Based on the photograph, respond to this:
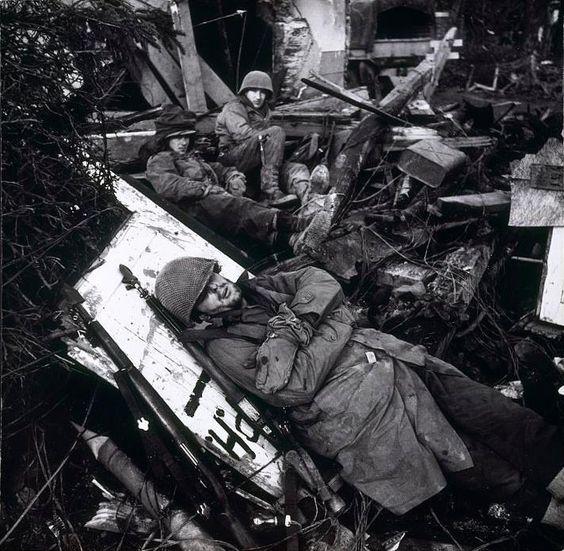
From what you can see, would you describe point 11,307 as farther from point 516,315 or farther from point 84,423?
point 516,315

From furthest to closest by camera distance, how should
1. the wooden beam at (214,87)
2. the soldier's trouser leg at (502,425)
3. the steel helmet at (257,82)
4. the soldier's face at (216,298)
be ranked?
the wooden beam at (214,87)
the steel helmet at (257,82)
the soldier's face at (216,298)
the soldier's trouser leg at (502,425)

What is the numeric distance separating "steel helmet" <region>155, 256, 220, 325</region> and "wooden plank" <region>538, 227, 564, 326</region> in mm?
2839

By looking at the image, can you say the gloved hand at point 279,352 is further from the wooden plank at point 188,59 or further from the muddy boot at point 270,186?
the wooden plank at point 188,59

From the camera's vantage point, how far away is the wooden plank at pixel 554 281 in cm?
371

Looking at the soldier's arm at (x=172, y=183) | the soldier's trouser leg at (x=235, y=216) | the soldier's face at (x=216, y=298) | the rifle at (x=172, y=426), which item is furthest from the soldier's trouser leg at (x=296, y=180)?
the rifle at (x=172, y=426)

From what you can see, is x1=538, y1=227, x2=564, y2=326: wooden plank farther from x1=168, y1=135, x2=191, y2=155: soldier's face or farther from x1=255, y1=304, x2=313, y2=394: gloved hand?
x1=168, y1=135, x2=191, y2=155: soldier's face

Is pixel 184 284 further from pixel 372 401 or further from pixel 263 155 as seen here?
pixel 263 155

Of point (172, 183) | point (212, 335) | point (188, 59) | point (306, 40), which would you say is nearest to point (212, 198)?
point (172, 183)

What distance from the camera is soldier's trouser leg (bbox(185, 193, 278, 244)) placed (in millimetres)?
4430

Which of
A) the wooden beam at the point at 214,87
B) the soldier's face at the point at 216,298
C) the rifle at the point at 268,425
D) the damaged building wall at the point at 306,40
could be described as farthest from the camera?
the damaged building wall at the point at 306,40

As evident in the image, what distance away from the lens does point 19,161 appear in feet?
9.69

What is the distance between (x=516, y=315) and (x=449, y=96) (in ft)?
29.2

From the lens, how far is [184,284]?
2.96 metres

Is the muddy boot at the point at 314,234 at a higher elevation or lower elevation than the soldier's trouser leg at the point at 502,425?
higher
